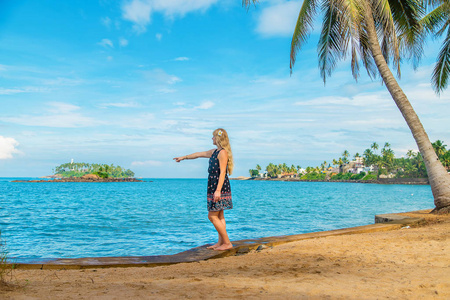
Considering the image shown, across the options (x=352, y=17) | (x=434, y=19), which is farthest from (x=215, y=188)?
(x=434, y=19)

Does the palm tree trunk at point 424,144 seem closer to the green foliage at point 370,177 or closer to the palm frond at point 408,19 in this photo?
the palm frond at point 408,19

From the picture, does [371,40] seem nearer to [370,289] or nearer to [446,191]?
[446,191]

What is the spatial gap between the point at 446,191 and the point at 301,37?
6.83 metres

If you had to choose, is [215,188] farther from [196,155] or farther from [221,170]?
[196,155]

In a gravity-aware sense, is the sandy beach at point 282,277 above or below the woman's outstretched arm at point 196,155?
below

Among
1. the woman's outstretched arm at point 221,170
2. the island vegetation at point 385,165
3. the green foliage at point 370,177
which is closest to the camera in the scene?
the woman's outstretched arm at point 221,170

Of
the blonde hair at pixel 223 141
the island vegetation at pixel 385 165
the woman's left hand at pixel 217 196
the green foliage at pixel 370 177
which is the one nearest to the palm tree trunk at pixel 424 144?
the blonde hair at pixel 223 141

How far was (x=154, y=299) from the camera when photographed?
309 centimetres

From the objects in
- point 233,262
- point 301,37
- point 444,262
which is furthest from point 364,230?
point 301,37

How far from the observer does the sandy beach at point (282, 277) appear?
3266mm

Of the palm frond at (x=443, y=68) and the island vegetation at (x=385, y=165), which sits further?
the island vegetation at (x=385, y=165)

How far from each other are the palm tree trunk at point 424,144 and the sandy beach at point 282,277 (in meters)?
4.97

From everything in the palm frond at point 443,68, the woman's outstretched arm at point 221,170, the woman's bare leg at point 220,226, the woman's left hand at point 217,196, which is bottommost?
the woman's bare leg at point 220,226

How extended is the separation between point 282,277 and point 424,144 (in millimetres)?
8727
